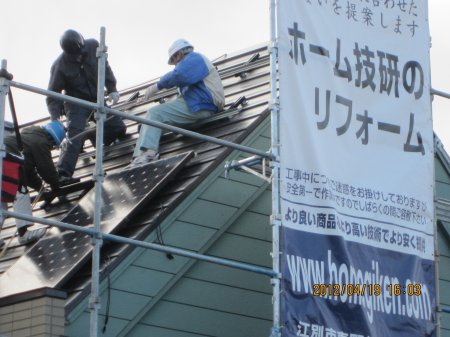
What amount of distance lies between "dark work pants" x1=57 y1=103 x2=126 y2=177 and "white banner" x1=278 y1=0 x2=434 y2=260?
2.97 metres

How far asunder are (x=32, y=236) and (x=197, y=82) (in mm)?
2155

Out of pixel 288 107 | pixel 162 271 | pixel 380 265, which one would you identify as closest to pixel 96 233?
pixel 162 271

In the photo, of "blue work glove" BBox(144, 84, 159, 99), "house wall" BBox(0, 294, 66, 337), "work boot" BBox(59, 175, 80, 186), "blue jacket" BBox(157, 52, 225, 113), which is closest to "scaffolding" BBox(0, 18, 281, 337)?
"house wall" BBox(0, 294, 66, 337)

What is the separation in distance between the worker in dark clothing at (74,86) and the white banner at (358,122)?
3.02 meters

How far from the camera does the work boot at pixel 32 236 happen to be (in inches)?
431

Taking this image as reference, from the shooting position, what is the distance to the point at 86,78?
12.5 metres

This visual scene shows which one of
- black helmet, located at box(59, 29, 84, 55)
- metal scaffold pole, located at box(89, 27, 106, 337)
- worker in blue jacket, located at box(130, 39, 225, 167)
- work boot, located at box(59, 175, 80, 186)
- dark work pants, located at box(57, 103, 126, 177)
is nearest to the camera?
metal scaffold pole, located at box(89, 27, 106, 337)

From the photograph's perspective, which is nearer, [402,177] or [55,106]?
[402,177]

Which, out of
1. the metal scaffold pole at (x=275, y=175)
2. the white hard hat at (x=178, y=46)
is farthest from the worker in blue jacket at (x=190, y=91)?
the metal scaffold pole at (x=275, y=175)

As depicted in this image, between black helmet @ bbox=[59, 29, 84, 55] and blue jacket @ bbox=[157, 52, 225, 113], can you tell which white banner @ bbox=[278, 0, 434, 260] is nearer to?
blue jacket @ bbox=[157, 52, 225, 113]

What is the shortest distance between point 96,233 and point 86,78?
395 centimetres

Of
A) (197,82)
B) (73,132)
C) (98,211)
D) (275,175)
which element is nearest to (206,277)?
(275,175)

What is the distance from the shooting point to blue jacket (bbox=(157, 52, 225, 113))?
1166cm

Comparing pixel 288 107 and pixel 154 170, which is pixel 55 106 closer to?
pixel 154 170
